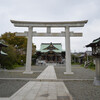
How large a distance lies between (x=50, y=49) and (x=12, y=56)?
21146mm

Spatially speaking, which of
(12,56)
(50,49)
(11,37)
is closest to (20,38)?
(11,37)

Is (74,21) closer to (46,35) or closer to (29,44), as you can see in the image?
(46,35)

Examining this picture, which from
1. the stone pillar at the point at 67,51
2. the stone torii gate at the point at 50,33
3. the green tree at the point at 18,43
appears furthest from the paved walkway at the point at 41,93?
the green tree at the point at 18,43

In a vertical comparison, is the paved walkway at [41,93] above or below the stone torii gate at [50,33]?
below

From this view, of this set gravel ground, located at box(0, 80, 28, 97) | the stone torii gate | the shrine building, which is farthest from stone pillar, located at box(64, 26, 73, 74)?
the shrine building

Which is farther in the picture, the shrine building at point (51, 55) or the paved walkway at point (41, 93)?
the shrine building at point (51, 55)

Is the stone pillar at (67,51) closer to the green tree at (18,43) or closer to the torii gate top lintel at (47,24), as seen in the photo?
the torii gate top lintel at (47,24)

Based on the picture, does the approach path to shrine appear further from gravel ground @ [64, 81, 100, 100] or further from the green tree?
the green tree

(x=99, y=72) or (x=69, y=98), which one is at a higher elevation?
(x=99, y=72)

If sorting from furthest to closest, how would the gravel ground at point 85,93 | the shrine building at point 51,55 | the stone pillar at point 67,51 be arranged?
the shrine building at point 51,55 → the stone pillar at point 67,51 → the gravel ground at point 85,93

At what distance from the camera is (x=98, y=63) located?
827 centimetres

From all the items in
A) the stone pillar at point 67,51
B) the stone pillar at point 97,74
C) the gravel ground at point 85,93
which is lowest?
the gravel ground at point 85,93

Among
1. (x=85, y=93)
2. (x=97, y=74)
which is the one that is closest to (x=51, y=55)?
(x=97, y=74)

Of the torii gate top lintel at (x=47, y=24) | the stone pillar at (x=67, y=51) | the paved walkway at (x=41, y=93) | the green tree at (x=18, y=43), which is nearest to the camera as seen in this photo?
the paved walkway at (x=41, y=93)
